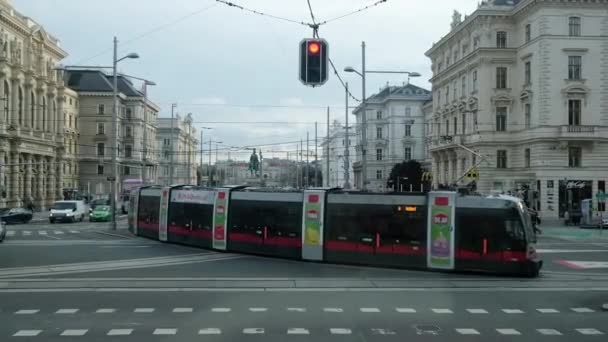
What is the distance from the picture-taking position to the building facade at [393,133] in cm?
9644

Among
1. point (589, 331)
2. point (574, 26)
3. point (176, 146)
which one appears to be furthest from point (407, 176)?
point (589, 331)

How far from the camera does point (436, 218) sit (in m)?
21.6

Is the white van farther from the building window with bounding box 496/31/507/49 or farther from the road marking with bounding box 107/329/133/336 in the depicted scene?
the road marking with bounding box 107/329/133/336

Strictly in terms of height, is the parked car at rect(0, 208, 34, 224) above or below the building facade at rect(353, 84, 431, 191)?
below

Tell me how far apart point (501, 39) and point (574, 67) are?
313 inches

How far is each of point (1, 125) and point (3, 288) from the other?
186 feet

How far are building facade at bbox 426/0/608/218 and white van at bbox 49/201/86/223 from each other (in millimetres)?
31191

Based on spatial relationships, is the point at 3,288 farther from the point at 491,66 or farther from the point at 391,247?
the point at 491,66

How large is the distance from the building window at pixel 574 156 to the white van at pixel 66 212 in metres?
40.3

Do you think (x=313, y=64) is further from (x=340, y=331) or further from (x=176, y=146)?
(x=176, y=146)

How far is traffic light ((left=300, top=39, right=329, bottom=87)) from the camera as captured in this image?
706 inches

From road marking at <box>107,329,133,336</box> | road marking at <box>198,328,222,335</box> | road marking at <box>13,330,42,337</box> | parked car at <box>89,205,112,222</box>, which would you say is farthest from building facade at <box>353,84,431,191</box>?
road marking at <box>13,330,42,337</box>

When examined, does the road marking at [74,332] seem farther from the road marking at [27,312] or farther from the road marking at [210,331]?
the road marking at [27,312]

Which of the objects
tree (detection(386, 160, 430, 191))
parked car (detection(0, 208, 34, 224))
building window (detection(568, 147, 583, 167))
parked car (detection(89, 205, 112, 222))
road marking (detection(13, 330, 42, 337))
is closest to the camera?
road marking (detection(13, 330, 42, 337))
